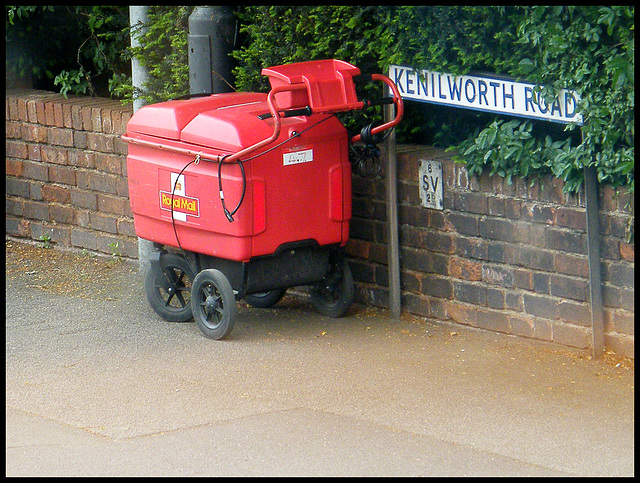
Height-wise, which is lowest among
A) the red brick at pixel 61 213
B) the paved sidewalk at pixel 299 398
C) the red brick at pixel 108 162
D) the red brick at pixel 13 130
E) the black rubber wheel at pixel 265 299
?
the paved sidewalk at pixel 299 398

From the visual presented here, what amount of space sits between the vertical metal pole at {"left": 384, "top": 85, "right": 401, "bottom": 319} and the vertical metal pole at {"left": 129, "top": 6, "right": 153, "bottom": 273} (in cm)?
199

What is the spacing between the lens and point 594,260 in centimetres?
571

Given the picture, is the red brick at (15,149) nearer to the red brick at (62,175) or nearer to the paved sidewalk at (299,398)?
the red brick at (62,175)

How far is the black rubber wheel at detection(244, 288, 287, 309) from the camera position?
693 centimetres

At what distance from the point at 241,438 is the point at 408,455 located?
75 cm

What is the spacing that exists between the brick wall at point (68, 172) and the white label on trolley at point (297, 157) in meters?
2.34

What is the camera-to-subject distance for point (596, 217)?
18.7ft

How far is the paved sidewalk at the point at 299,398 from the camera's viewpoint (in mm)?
4527

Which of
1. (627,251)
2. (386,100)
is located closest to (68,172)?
(386,100)

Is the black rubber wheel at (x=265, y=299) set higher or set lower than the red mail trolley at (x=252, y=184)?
lower

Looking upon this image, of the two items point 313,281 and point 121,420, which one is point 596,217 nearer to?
point 313,281

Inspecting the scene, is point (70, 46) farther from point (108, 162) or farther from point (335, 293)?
point (335, 293)

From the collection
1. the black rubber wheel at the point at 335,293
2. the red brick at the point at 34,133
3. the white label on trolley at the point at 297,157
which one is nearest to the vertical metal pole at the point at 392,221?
the black rubber wheel at the point at 335,293
